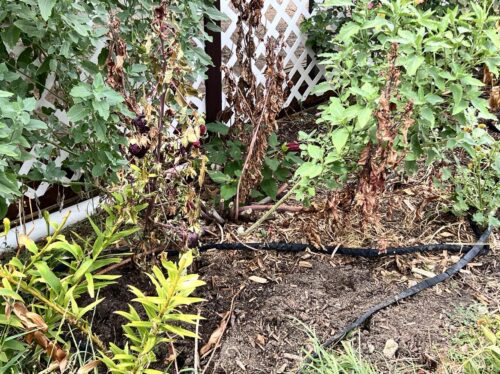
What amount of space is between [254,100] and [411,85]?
0.88m

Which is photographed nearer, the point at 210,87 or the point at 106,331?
the point at 106,331

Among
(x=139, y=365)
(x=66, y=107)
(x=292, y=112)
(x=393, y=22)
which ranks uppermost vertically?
(x=393, y=22)

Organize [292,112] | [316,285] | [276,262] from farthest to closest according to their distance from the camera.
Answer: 1. [292,112]
2. [276,262]
3. [316,285]

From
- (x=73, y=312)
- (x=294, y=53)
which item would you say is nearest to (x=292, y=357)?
(x=73, y=312)

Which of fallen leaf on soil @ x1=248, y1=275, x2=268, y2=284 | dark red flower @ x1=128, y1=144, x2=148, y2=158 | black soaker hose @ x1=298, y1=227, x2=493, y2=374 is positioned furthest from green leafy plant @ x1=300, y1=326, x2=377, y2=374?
dark red flower @ x1=128, y1=144, x2=148, y2=158

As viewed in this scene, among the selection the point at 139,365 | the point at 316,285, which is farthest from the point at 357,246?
the point at 139,365

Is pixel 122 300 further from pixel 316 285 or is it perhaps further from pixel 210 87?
pixel 210 87

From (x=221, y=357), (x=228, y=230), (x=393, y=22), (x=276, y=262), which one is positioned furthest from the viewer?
(x=228, y=230)

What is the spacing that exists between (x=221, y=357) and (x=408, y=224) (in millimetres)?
1355

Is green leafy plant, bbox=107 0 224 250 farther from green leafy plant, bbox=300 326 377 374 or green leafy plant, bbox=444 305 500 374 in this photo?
green leafy plant, bbox=444 305 500 374

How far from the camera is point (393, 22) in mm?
2320

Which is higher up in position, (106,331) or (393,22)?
(393,22)

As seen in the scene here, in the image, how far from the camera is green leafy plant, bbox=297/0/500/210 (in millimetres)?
2195

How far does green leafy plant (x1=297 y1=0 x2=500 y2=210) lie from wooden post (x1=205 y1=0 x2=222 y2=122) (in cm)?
142
